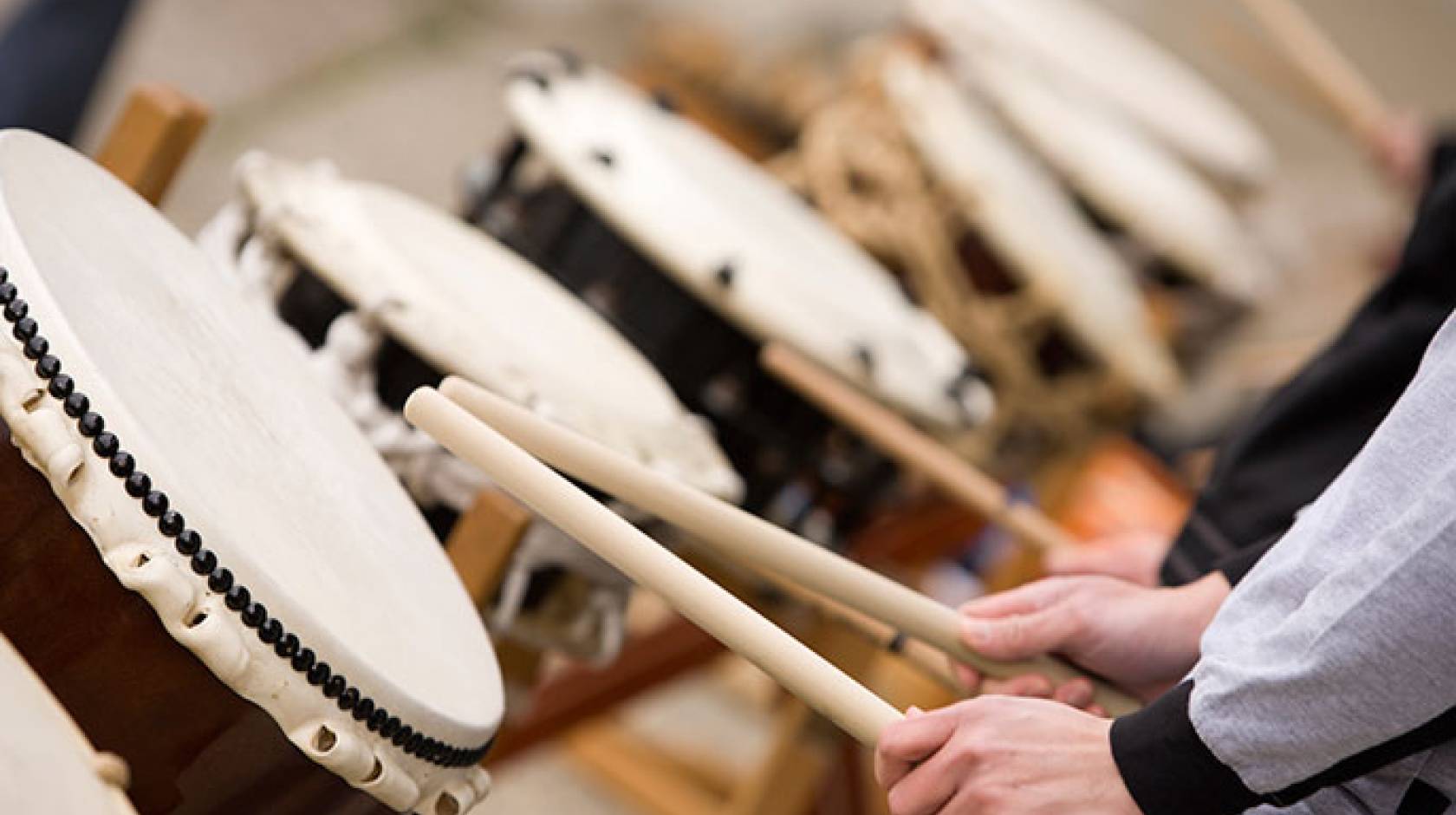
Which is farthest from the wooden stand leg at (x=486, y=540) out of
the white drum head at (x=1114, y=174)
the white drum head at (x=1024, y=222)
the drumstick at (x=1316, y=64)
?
the drumstick at (x=1316, y=64)

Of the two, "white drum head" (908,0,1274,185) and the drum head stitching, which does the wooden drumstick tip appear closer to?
the drum head stitching

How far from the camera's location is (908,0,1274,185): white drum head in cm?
239

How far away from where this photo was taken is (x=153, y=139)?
1315 mm

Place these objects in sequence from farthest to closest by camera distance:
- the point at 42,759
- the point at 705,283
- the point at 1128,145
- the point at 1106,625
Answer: the point at 1128,145
the point at 705,283
the point at 1106,625
the point at 42,759

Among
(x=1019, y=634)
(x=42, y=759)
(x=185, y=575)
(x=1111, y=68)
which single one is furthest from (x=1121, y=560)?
(x=1111, y=68)

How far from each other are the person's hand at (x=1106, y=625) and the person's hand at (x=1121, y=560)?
8.5 inches

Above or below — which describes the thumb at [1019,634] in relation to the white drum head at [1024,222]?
above

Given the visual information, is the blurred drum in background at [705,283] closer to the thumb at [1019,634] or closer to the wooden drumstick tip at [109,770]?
the thumb at [1019,634]

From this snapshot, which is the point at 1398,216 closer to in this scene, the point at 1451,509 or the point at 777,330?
the point at 777,330

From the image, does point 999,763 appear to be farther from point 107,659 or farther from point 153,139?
point 153,139

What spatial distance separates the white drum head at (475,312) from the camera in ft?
3.96

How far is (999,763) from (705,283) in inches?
29.2

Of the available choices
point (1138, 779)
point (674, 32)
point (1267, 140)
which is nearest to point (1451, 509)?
point (1138, 779)

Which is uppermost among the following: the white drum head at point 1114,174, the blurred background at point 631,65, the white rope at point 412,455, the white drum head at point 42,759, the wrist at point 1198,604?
the wrist at point 1198,604
